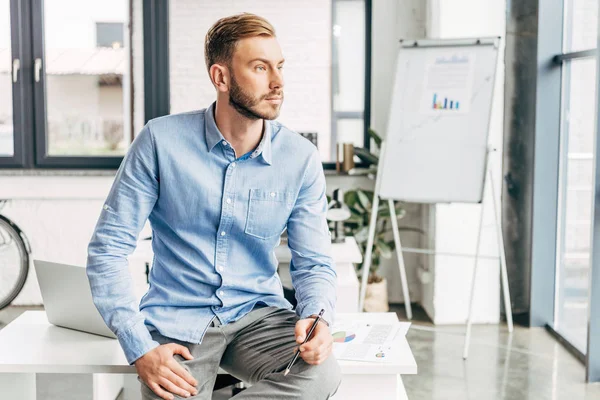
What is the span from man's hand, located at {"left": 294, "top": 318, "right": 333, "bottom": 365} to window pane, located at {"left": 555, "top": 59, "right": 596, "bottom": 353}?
2.34 metres

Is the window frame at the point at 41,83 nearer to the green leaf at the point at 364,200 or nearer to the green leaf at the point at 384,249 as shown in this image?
the green leaf at the point at 364,200

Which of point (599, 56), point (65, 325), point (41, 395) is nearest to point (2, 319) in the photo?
point (41, 395)

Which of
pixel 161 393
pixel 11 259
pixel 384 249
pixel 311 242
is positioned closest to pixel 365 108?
pixel 384 249

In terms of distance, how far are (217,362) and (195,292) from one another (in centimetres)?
19

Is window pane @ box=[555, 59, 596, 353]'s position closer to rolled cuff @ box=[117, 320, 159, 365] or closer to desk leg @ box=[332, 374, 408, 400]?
desk leg @ box=[332, 374, 408, 400]

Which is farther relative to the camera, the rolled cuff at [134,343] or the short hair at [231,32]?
the short hair at [231,32]

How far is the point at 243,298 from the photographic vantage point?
2.04m

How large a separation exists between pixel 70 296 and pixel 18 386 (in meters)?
0.27

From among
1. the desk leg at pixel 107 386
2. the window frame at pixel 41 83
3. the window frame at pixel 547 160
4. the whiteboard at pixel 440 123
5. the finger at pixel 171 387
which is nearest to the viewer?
the finger at pixel 171 387

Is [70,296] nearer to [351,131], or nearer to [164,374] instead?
[164,374]

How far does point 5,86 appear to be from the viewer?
189 inches

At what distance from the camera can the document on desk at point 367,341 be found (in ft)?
6.58

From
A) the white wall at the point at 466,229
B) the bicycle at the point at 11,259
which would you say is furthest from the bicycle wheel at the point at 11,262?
the white wall at the point at 466,229

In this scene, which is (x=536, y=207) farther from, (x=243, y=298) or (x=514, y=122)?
(x=243, y=298)
